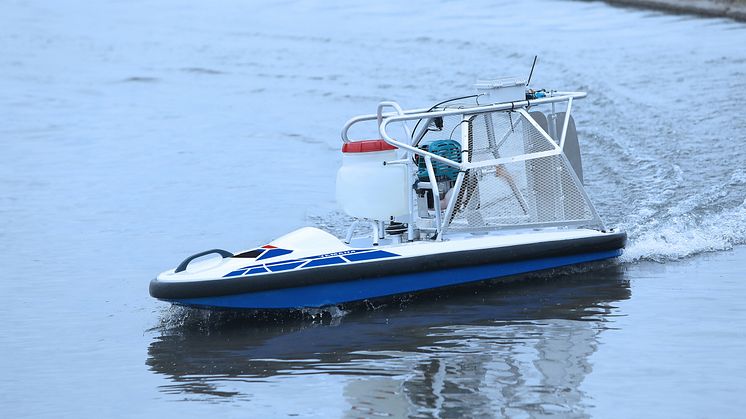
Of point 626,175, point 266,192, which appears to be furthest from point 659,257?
point 266,192

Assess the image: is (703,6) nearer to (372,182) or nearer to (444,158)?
(444,158)

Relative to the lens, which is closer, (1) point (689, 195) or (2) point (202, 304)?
(2) point (202, 304)

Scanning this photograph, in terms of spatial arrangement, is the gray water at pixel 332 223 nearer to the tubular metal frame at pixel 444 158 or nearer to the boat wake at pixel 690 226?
the boat wake at pixel 690 226

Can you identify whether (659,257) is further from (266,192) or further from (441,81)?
(441,81)

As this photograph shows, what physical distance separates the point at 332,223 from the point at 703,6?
17087mm

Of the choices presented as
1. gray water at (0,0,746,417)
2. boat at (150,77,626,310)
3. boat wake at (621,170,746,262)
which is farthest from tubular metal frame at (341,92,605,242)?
boat wake at (621,170,746,262)

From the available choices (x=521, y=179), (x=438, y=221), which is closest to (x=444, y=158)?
(x=438, y=221)

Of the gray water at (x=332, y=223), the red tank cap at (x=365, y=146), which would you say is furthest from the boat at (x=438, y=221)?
the gray water at (x=332, y=223)

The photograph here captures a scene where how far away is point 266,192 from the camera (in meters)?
14.2

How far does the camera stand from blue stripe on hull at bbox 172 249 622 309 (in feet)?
28.7

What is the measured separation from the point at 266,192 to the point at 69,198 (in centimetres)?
243

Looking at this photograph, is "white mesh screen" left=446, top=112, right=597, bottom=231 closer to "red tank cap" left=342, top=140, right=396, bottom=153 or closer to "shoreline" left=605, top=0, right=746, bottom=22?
"red tank cap" left=342, top=140, right=396, bottom=153

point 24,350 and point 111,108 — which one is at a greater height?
point 111,108

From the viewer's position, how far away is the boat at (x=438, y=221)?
346 inches
